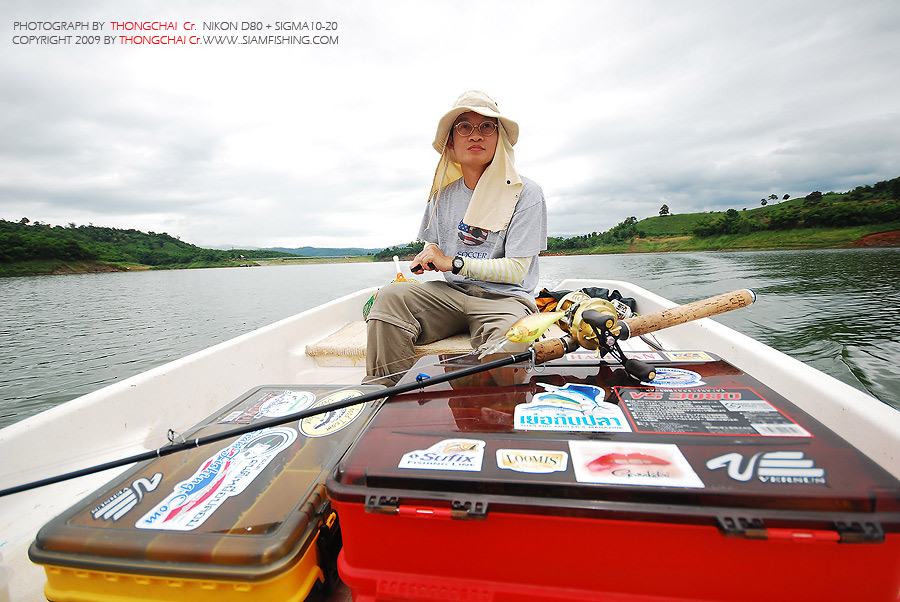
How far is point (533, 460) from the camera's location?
86 cm

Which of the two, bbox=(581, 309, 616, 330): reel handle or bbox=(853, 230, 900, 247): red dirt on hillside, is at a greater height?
bbox=(853, 230, 900, 247): red dirt on hillside

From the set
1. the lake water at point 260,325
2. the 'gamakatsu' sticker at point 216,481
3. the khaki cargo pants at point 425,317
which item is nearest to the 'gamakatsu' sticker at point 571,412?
the 'gamakatsu' sticker at point 216,481

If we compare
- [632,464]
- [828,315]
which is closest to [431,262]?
[632,464]

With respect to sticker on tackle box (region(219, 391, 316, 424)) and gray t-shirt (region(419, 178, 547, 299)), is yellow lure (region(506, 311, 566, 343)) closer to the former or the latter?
sticker on tackle box (region(219, 391, 316, 424))

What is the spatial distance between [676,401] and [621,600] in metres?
0.53

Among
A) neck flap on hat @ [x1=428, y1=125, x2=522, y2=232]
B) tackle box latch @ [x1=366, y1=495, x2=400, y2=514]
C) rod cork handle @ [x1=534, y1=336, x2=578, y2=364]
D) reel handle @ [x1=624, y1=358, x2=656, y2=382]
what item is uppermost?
neck flap on hat @ [x1=428, y1=125, x2=522, y2=232]

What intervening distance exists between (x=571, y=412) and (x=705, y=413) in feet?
1.14

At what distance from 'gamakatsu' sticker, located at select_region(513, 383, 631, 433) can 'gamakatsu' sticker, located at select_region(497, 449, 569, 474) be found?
4.0 inches

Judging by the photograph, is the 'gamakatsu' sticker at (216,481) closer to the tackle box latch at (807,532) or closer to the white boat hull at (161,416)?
the white boat hull at (161,416)

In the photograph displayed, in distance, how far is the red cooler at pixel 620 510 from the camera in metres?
0.72

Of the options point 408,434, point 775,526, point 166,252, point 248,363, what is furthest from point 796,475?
point 166,252

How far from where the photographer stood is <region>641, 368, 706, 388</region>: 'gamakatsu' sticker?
1.20 metres

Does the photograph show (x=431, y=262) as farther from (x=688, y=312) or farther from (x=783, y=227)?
(x=783, y=227)

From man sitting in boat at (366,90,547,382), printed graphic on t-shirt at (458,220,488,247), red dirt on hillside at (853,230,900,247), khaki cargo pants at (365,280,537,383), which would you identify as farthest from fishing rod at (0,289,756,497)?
red dirt on hillside at (853,230,900,247)
